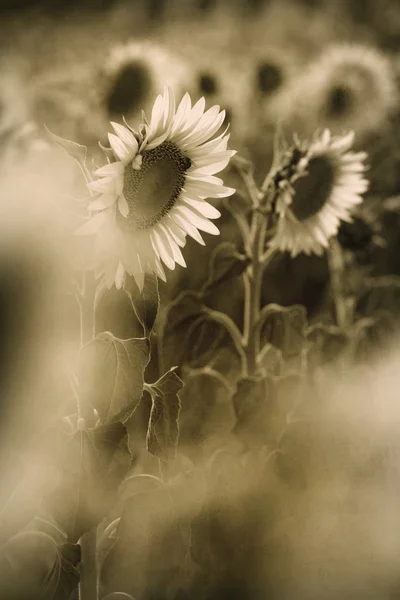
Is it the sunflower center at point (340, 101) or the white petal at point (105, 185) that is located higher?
the sunflower center at point (340, 101)

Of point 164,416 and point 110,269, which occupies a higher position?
point 110,269

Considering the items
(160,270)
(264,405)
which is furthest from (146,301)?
(264,405)

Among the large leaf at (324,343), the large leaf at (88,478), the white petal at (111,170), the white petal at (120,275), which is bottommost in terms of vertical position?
the large leaf at (88,478)

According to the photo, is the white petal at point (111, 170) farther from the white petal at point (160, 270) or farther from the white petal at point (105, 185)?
the white petal at point (160, 270)

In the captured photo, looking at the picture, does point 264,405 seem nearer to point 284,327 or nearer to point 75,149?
point 284,327

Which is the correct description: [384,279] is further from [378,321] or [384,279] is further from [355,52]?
[355,52]

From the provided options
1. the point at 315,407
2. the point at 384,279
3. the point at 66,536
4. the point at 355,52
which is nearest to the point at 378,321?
the point at 384,279

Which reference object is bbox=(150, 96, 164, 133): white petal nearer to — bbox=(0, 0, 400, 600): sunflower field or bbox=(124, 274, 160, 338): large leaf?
bbox=(0, 0, 400, 600): sunflower field

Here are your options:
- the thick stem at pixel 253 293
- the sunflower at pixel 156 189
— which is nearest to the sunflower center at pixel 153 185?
the sunflower at pixel 156 189
